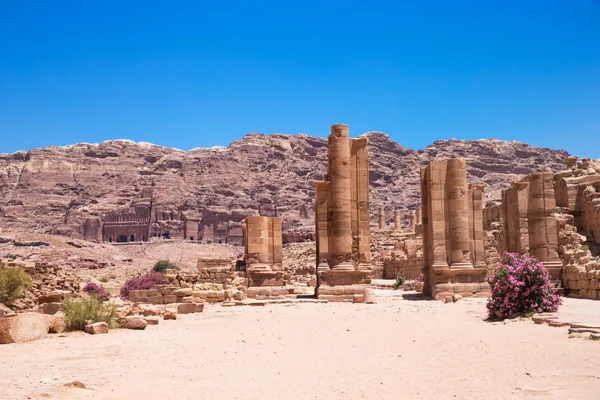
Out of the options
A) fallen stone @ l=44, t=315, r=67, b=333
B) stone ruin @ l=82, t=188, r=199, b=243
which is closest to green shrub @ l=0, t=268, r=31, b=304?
fallen stone @ l=44, t=315, r=67, b=333

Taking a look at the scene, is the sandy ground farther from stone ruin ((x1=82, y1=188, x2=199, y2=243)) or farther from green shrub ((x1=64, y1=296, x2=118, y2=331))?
stone ruin ((x1=82, y1=188, x2=199, y2=243))

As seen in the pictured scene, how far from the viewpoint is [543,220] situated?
20.0m

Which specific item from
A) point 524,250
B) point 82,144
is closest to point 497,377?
point 524,250

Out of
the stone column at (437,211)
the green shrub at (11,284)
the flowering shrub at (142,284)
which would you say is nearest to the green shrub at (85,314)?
the green shrub at (11,284)

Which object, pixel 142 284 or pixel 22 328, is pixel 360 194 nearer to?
pixel 142 284

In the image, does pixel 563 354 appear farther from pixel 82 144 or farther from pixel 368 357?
pixel 82 144

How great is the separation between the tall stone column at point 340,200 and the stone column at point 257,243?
3996 mm

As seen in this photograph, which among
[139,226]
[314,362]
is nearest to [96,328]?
[314,362]

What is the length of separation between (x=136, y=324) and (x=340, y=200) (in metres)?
9.58

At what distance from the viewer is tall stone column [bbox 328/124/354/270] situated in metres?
20.5

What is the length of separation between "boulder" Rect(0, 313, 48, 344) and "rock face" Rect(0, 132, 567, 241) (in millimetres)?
106614

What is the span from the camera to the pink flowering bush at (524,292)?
1326cm

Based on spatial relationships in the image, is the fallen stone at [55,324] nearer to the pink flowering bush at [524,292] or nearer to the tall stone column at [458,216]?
the pink flowering bush at [524,292]

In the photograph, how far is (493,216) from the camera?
34.5 meters
